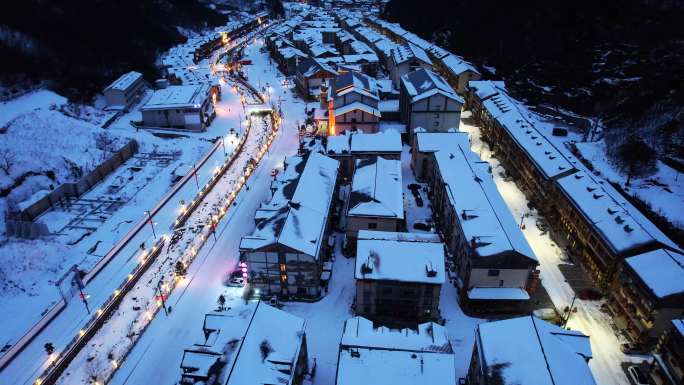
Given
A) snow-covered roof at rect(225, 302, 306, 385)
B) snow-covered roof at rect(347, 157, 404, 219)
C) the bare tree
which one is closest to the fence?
the bare tree

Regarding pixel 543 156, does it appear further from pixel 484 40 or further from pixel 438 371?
pixel 484 40

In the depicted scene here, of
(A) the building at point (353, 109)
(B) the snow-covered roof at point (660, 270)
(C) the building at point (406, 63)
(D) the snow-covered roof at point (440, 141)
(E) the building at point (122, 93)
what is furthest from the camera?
(C) the building at point (406, 63)

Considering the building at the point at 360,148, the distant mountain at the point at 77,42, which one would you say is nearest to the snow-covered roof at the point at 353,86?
the building at the point at 360,148

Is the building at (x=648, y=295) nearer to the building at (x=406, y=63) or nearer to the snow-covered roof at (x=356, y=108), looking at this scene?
the snow-covered roof at (x=356, y=108)

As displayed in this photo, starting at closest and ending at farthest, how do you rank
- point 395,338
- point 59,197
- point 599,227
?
point 395,338 → point 599,227 → point 59,197

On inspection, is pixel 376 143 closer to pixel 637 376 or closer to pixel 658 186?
pixel 658 186

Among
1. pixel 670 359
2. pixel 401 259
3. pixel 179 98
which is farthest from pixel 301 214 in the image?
pixel 179 98

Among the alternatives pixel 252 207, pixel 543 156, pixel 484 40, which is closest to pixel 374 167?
pixel 252 207
